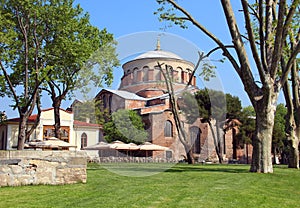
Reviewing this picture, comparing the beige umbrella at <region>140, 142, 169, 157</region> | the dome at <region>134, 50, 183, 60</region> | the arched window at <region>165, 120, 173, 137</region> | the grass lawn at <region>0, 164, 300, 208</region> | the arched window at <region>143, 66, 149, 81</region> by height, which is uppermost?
the dome at <region>134, 50, 183, 60</region>

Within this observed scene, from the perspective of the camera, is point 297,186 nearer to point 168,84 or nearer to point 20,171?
point 168,84

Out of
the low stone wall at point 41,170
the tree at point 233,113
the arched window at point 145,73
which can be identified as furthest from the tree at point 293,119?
the tree at point 233,113

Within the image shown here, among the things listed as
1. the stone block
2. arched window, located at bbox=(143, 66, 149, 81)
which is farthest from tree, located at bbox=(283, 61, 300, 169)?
the stone block

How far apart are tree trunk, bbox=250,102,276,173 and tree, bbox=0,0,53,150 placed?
15841mm

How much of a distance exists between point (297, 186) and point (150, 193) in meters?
4.86

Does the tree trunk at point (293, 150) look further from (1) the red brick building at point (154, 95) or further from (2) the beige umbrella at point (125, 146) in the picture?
(2) the beige umbrella at point (125, 146)

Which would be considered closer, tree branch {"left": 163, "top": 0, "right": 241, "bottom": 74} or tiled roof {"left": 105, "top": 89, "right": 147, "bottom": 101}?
tiled roof {"left": 105, "top": 89, "right": 147, "bottom": 101}

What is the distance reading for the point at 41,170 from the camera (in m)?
10.0

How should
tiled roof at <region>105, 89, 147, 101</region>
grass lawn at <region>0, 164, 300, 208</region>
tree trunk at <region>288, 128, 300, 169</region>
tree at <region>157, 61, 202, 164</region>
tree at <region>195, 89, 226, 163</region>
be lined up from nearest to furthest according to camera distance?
1. grass lawn at <region>0, 164, 300, 208</region>
2. tiled roof at <region>105, 89, 147, 101</region>
3. tree at <region>157, 61, 202, 164</region>
4. tree at <region>195, 89, 226, 163</region>
5. tree trunk at <region>288, 128, 300, 169</region>

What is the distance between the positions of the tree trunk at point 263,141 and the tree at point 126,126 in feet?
19.4

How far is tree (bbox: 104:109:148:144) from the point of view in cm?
995

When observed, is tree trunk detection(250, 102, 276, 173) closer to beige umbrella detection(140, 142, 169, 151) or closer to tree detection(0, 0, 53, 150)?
beige umbrella detection(140, 142, 169, 151)

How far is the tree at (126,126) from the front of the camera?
9953 mm

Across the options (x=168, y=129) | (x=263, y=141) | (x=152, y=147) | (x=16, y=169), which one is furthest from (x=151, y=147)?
(x=263, y=141)
